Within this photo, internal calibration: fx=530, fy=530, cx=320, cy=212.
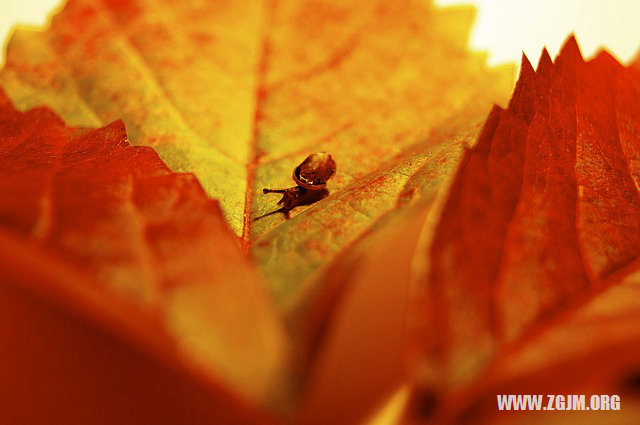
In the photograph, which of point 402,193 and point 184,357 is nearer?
point 184,357

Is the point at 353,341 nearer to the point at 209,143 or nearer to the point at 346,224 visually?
the point at 346,224

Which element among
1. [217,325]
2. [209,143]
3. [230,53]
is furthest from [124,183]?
[230,53]

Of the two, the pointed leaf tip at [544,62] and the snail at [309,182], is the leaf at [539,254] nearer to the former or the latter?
the pointed leaf tip at [544,62]

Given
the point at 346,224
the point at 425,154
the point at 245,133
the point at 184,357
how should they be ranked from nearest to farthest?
1. the point at 184,357
2. the point at 346,224
3. the point at 425,154
4. the point at 245,133

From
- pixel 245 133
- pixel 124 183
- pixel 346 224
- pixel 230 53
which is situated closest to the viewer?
pixel 124 183

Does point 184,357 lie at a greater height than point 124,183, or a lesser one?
lesser

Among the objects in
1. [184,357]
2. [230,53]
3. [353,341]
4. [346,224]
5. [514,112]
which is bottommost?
[184,357]

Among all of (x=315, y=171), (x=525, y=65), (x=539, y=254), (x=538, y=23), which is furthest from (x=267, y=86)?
(x=538, y=23)

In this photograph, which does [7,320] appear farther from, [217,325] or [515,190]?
[515,190]
